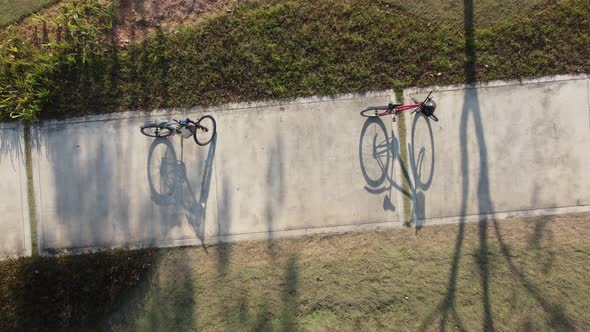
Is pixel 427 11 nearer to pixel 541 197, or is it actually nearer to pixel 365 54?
pixel 365 54

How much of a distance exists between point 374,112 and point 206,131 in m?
3.42

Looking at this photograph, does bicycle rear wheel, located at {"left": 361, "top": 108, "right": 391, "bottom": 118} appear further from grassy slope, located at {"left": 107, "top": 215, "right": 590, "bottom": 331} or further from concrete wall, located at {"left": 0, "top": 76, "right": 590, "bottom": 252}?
grassy slope, located at {"left": 107, "top": 215, "right": 590, "bottom": 331}

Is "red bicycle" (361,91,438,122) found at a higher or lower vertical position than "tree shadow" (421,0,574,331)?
higher

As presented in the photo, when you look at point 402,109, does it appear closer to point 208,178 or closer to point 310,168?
point 310,168

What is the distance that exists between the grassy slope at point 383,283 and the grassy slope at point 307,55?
3.10 m

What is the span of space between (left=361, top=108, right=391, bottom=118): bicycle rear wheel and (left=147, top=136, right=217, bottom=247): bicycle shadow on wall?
3.08m

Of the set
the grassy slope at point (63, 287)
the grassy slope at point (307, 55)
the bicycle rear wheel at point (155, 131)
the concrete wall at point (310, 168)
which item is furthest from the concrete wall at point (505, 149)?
the grassy slope at point (63, 287)

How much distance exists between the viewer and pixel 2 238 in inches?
260

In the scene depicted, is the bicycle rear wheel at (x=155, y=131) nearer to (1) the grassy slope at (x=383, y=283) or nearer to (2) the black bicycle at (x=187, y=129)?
(2) the black bicycle at (x=187, y=129)

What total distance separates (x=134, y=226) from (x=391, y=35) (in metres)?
6.51

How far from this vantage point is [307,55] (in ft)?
21.9

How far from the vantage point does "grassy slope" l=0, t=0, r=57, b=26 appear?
682 cm

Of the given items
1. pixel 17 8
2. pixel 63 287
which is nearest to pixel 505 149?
pixel 63 287

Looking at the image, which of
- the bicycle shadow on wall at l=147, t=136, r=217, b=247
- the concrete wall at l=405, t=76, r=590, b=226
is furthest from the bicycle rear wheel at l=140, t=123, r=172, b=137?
the concrete wall at l=405, t=76, r=590, b=226
